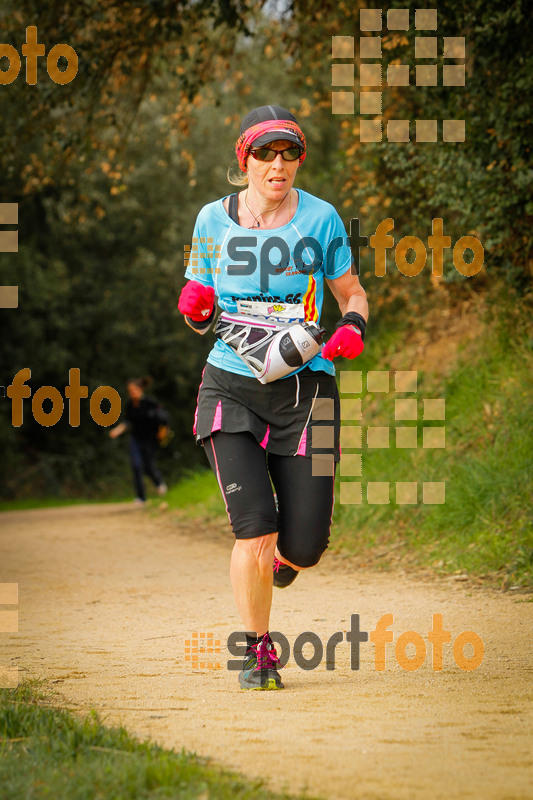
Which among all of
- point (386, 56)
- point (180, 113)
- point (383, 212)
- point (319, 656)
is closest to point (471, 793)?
point (319, 656)

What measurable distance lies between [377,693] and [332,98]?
9449mm

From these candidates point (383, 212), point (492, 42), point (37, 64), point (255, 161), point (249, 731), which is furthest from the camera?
point (383, 212)

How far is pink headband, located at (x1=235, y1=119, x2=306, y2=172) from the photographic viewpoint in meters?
4.30

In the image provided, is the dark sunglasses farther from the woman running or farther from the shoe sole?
the shoe sole

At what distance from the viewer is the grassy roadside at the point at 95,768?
8.89 feet

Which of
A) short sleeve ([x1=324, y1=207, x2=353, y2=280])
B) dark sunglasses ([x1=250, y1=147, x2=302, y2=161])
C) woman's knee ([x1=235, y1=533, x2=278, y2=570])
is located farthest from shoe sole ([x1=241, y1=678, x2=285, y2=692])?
dark sunglasses ([x1=250, y1=147, x2=302, y2=161])

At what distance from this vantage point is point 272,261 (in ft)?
14.0

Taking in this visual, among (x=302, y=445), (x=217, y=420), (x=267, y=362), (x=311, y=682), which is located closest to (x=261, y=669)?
(x=311, y=682)

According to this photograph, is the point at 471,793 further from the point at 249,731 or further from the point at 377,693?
the point at 377,693

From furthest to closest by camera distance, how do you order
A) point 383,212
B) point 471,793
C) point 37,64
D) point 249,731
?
point 383,212 < point 37,64 < point 249,731 < point 471,793

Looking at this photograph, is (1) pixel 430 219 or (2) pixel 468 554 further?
(1) pixel 430 219

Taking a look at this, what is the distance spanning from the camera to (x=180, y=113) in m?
11.6

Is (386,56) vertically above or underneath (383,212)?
above

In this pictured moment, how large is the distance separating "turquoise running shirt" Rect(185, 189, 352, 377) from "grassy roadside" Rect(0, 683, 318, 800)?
1.70m
